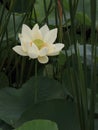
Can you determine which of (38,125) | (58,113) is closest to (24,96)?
(58,113)

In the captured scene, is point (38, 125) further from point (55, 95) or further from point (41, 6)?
point (41, 6)

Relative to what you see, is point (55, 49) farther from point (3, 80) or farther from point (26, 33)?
point (3, 80)

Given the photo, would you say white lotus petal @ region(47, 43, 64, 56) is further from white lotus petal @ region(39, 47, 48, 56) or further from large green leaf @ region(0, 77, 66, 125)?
large green leaf @ region(0, 77, 66, 125)

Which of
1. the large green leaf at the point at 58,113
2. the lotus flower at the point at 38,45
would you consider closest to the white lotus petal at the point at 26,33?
the lotus flower at the point at 38,45

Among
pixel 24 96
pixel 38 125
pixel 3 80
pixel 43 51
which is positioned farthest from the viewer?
pixel 3 80

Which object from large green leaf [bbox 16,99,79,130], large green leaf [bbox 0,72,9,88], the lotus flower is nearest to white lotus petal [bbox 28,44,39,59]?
the lotus flower

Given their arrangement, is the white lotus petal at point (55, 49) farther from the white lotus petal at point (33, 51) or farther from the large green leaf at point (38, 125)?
the large green leaf at point (38, 125)

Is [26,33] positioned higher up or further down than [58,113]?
higher up

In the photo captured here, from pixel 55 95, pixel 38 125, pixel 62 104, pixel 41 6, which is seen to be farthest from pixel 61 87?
pixel 41 6
